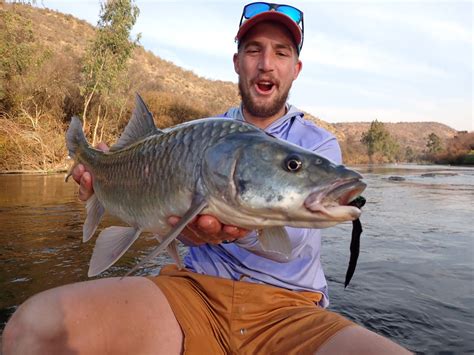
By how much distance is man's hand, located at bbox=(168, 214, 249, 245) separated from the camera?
214 cm

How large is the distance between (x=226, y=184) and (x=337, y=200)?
1.72ft

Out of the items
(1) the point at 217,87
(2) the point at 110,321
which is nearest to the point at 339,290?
(2) the point at 110,321

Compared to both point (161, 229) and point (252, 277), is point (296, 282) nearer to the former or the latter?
point (252, 277)

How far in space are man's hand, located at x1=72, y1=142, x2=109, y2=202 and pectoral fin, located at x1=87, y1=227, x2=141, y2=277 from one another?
733 millimetres

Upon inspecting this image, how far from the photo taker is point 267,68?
361 centimetres

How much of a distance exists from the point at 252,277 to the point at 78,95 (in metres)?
31.3

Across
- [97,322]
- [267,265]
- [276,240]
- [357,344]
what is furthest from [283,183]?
[97,322]

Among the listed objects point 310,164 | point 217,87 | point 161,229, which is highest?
point 217,87

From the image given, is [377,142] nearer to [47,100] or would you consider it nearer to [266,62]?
[47,100]

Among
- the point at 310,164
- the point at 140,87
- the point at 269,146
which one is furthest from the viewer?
the point at 140,87

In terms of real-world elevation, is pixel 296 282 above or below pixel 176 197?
below

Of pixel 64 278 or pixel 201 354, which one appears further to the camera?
pixel 64 278

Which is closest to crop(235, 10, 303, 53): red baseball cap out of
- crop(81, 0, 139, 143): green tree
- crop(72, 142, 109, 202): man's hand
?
crop(72, 142, 109, 202): man's hand

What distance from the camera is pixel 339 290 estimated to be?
5.00 m
